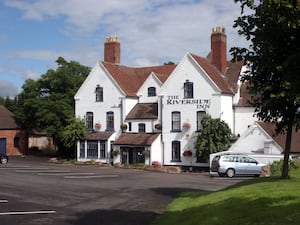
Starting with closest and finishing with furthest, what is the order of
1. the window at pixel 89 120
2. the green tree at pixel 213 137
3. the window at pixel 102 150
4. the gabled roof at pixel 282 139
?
the gabled roof at pixel 282 139 < the green tree at pixel 213 137 < the window at pixel 102 150 < the window at pixel 89 120

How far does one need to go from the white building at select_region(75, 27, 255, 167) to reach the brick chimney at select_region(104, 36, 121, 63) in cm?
12

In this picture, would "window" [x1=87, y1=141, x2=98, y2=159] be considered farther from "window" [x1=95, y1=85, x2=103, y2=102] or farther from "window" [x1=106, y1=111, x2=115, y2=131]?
"window" [x1=95, y1=85, x2=103, y2=102]

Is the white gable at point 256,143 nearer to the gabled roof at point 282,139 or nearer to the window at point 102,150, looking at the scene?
the gabled roof at point 282,139

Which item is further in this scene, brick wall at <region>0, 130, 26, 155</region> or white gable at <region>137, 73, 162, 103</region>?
brick wall at <region>0, 130, 26, 155</region>

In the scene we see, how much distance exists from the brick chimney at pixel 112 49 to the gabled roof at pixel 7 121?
17038mm

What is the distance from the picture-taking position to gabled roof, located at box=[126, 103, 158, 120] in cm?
5025

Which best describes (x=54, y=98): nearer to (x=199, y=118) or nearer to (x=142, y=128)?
(x=142, y=128)

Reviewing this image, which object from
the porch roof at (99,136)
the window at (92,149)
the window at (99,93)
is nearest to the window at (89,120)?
the porch roof at (99,136)

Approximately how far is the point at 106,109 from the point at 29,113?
39.8 ft

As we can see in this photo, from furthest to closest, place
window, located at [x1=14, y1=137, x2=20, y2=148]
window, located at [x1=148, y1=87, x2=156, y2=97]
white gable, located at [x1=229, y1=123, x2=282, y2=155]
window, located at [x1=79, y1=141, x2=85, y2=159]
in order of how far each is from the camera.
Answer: window, located at [x1=14, y1=137, x2=20, y2=148] < window, located at [x1=79, y1=141, x2=85, y2=159] < window, located at [x1=148, y1=87, x2=156, y2=97] < white gable, located at [x1=229, y1=123, x2=282, y2=155]

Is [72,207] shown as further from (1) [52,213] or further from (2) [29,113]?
(2) [29,113]

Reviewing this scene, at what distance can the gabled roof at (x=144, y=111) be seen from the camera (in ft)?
165

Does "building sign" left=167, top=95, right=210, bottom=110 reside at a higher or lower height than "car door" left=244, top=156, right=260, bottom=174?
higher

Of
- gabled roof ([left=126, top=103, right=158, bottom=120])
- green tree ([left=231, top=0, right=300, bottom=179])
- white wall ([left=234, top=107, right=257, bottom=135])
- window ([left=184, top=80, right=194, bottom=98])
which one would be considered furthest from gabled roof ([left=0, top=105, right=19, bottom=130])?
green tree ([left=231, top=0, right=300, bottom=179])
